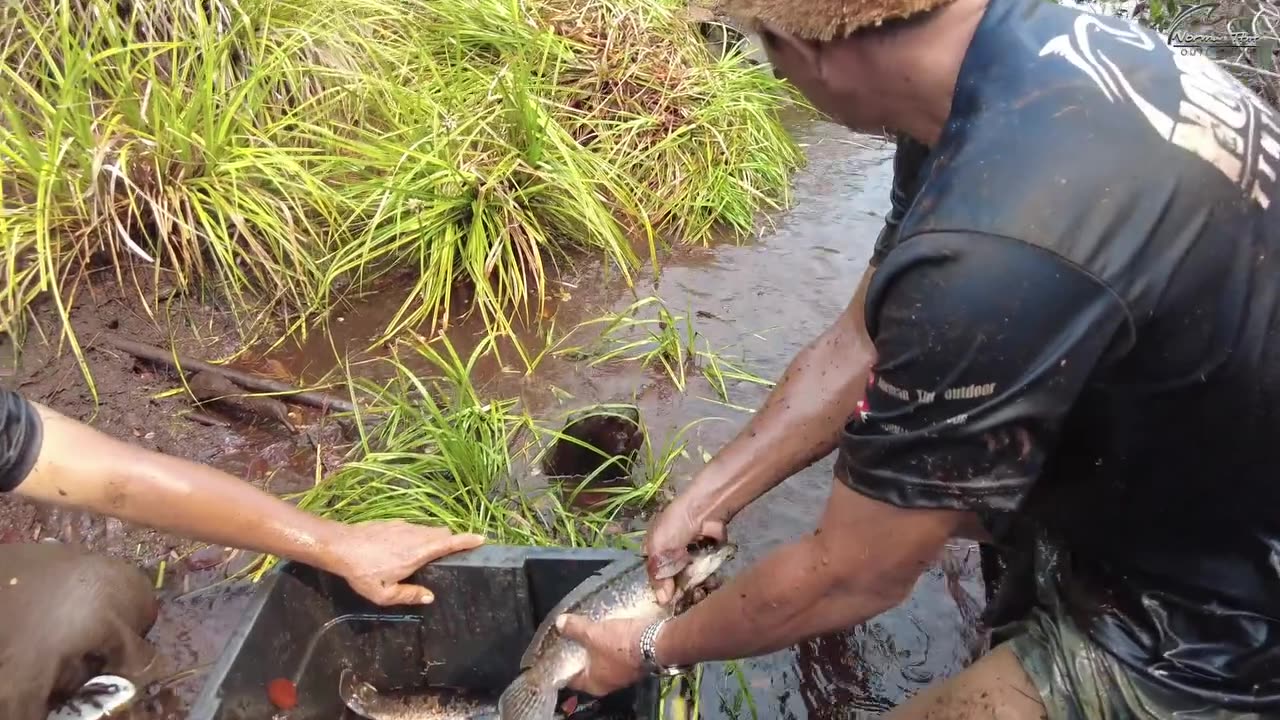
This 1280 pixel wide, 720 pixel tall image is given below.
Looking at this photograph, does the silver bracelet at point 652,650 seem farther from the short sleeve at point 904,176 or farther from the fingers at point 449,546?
the short sleeve at point 904,176

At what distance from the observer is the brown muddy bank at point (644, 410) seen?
276 cm

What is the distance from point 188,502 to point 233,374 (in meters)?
1.75

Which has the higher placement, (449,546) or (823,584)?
(823,584)

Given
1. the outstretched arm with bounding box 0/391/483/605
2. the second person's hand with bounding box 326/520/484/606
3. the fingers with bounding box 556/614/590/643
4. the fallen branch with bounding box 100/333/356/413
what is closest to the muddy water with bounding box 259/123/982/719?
the fallen branch with bounding box 100/333/356/413

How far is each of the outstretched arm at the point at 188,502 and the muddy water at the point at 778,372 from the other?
110cm

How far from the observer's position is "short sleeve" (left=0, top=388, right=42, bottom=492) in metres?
1.87

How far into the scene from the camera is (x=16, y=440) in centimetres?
189

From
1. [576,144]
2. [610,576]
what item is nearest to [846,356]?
[610,576]

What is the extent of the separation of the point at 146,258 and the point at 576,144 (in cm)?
231

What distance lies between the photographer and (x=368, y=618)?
2533 millimetres

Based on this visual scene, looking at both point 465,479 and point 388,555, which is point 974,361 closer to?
point 388,555

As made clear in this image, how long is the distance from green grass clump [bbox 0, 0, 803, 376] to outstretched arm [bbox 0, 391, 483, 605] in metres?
1.93

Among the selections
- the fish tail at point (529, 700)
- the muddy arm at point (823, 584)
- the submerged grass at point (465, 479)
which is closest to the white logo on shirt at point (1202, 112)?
the muddy arm at point (823, 584)

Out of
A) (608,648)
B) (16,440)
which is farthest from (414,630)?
(16,440)
